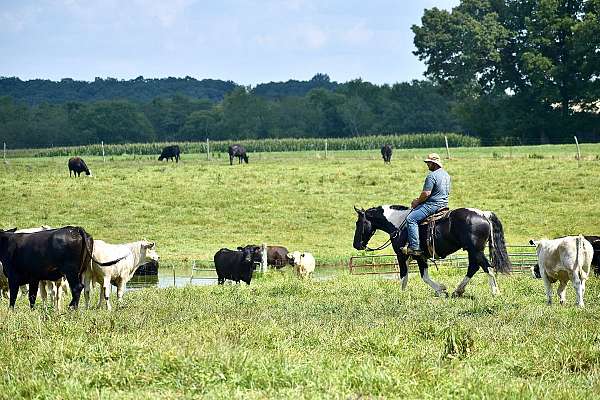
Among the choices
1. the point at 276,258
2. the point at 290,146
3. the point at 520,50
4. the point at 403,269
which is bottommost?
the point at 276,258

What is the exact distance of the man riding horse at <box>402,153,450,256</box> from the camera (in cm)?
1700

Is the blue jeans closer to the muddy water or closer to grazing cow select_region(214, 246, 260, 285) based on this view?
grazing cow select_region(214, 246, 260, 285)

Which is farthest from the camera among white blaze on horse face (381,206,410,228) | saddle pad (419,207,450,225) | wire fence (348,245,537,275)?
wire fence (348,245,537,275)

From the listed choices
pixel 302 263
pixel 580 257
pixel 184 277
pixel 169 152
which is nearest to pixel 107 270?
pixel 580 257

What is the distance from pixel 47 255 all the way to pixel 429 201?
6.62 metres

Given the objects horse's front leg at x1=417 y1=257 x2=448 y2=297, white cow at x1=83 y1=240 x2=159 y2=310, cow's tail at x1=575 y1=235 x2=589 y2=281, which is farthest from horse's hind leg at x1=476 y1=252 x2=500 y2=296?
white cow at x1=83 y1=240 x2=159 y2=310

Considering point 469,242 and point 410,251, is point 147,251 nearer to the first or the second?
point 410,251

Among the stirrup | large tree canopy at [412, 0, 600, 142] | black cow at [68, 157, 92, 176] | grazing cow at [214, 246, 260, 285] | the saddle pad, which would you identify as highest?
large tree canopy at [412, 0, 600, 142]

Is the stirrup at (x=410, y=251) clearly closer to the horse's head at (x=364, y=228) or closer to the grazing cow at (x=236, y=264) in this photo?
the horse's head at (x=364, y=228)

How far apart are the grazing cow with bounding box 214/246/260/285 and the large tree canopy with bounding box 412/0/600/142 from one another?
45522mm

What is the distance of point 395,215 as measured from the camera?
18.8m

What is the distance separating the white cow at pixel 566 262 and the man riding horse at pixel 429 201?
228 centimetres

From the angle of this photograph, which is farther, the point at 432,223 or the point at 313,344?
the point at 432,223

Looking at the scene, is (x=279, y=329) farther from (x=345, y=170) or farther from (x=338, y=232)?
(x=345, y=170)
